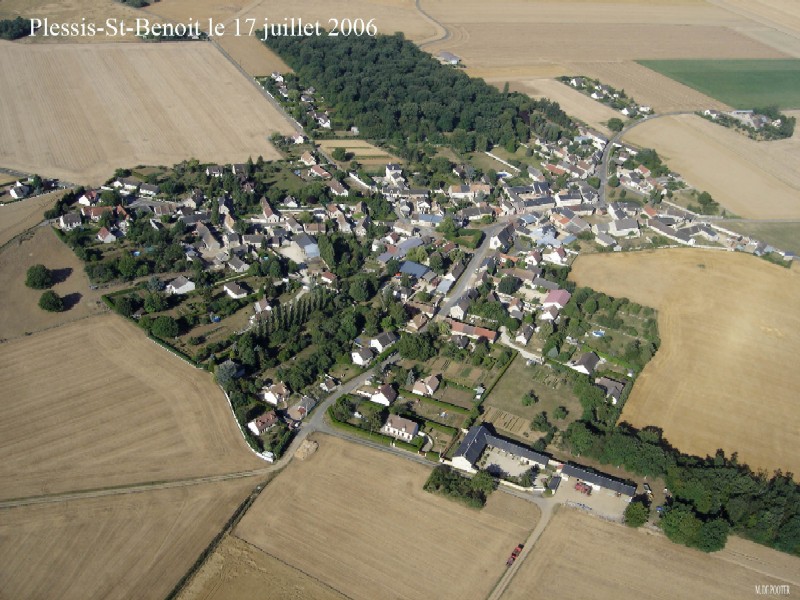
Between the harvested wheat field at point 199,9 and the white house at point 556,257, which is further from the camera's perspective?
the harvested wheat field at point 199,9

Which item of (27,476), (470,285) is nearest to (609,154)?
(470,285)

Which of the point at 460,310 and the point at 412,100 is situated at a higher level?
the point at 412,100

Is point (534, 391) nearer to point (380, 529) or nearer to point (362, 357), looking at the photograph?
point (362, 357)

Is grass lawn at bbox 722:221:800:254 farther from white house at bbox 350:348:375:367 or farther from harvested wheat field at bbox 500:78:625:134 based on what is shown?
white house at bbox 350:348:375:367

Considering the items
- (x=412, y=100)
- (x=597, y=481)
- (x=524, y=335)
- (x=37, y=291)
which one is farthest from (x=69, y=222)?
(x=597, y=481)

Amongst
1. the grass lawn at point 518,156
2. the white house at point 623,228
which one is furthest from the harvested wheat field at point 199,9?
the white house at point 623,228

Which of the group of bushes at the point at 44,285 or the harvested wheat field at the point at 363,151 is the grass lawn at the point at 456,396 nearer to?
the group of bushes at the point at 44,285

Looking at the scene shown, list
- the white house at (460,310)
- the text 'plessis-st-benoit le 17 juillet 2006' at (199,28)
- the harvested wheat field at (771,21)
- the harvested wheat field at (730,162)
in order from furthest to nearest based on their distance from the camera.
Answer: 1. the harvested wheat field at (771,21)
2. the text 'plessis-st-benoit le 17 juillet 2006' at (199,28)
3. the harvested wheat field at (730,162)
4. the white house at (460,310)

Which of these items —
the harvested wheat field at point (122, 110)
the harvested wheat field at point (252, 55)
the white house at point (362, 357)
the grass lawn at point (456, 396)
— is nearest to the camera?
the grass lawn at point (456, 396)
